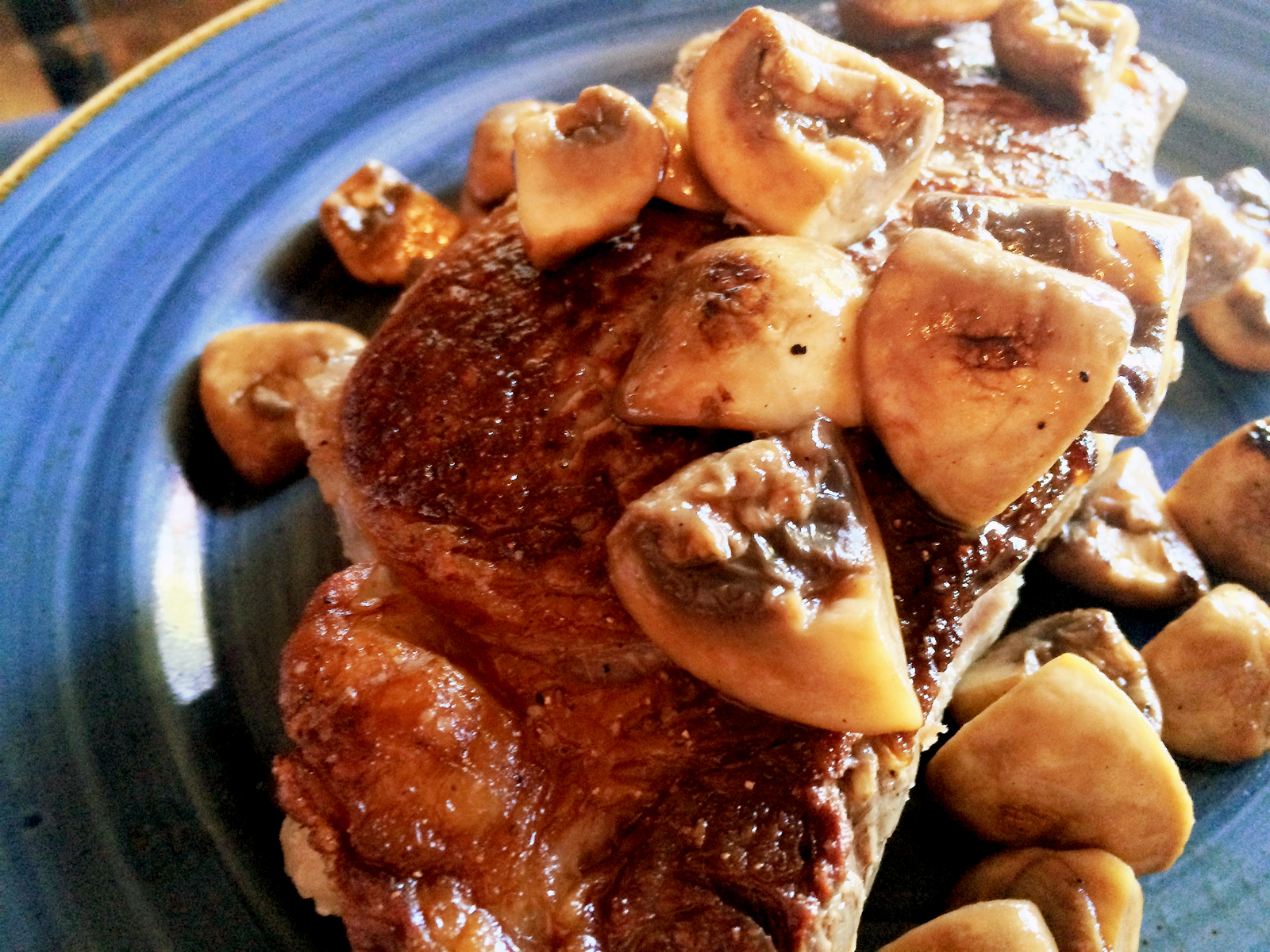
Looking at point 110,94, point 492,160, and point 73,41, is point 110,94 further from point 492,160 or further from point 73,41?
point 73,41

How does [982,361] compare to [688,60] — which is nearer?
[982,361]

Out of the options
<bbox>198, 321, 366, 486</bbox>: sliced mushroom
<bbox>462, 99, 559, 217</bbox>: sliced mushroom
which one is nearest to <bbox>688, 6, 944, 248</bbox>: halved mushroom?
<bbox>462, 99, 559, 217</bbox>: sliced mushroom

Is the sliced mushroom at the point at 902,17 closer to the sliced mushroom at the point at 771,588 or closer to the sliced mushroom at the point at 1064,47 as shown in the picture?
the sliced mushroom at the point at 1064,47

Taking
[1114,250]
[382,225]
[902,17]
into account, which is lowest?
[382,225]

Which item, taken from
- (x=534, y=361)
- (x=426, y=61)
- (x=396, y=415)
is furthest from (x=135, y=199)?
(x=534, y=361)

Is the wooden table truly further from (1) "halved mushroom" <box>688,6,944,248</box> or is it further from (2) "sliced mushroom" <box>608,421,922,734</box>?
(2) "sliced mushroom" <box>608,421,922,734</box>

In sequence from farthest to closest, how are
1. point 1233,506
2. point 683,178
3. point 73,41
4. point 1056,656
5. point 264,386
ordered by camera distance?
point 73,41 → point 264,386 → point 1233,506 → point 1056,656 → point 683,178

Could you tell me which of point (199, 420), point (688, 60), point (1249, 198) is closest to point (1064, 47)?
point (1249, 198)

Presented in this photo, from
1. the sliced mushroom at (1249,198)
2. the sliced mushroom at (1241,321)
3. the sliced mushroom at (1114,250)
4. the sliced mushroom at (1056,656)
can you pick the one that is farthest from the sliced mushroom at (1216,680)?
the sliced mushroom at (1249,198)
